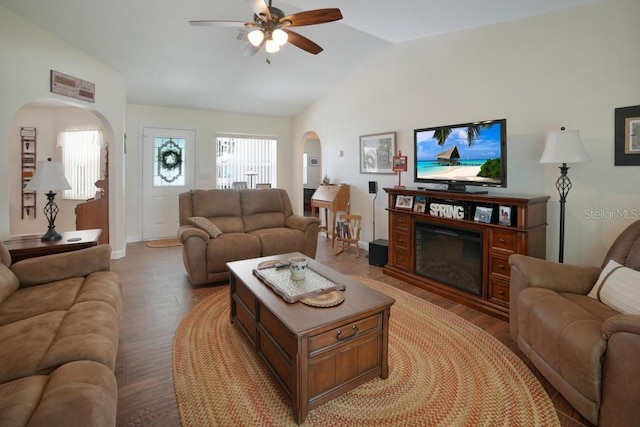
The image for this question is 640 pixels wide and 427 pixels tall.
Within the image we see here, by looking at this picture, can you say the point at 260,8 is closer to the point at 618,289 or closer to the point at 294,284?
the point at 294,284

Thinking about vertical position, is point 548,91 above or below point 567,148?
above

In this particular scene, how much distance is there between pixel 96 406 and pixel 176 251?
4297 mm

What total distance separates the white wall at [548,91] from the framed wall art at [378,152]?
21 centimetres

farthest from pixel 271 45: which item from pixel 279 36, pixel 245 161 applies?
pixel 245 161

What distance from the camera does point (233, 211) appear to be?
442 centimetres

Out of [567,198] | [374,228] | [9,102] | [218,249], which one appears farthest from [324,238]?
[9,102]

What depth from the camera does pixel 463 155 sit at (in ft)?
11.3

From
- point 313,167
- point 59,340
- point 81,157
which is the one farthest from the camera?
point 313,167

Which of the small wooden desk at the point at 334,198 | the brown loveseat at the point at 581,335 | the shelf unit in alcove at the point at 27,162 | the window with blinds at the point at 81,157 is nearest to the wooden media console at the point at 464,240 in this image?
the brown loveseat at the point at 581,335

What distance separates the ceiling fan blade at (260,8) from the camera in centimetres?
226

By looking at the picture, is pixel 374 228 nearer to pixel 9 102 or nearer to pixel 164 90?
pixel 164 90

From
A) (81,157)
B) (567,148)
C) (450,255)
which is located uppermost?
(81,157)

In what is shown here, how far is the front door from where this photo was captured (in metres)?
5.89

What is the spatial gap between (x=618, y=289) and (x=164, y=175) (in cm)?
632
